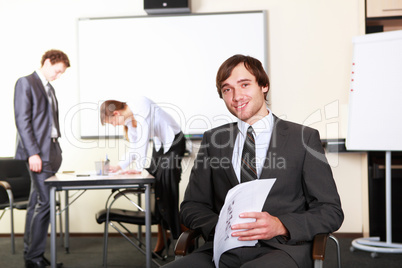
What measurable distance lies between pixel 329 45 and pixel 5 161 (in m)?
3.47

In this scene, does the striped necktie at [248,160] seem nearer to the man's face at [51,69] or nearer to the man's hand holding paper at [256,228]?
the man's hand holding paper at [256,228]

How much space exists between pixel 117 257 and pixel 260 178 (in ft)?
A: 8.73

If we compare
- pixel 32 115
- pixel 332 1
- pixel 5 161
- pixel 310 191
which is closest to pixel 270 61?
pixel 332 1

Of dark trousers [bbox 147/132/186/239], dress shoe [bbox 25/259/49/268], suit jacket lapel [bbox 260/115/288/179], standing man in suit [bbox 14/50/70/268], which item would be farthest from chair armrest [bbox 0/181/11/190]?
suit jacket lapel [bbox 260/115/288/179]

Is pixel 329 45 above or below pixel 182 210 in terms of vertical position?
above

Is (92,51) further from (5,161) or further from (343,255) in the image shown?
(343,255)

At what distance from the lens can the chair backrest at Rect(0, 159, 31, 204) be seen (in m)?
4.54

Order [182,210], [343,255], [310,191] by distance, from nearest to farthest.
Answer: [310,191] < [182,210] < [343,255]

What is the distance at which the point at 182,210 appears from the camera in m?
1.88

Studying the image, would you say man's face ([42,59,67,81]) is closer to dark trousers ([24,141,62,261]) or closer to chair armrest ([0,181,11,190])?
dark trousers ([24,141,62,261])

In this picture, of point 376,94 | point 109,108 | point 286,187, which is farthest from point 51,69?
point 376,94

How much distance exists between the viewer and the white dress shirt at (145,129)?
11.8 feet

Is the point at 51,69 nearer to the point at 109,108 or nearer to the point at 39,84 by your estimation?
the point at 39,84

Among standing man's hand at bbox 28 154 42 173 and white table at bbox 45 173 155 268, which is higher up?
standing man's hand at bbox 28 154 42 173
